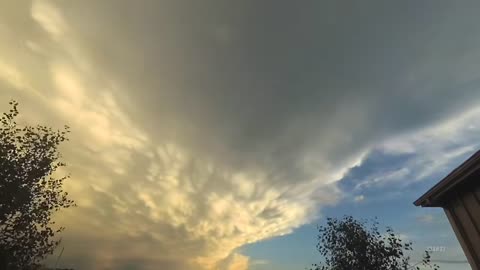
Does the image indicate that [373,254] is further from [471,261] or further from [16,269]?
[16,269]

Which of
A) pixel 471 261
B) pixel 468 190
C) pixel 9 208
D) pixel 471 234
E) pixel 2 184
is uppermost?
pixel 2 184

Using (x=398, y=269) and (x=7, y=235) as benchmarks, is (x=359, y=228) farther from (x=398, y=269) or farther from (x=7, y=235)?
(x=7, y=235)

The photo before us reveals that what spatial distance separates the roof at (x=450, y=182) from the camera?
8695 mm

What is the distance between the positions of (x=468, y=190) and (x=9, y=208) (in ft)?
110

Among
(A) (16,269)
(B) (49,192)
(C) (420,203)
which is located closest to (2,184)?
(B) (49,192)

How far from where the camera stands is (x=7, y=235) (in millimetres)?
24516

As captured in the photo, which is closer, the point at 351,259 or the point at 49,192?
the point at 49,192

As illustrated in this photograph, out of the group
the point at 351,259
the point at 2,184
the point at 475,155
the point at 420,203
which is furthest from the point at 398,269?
the point at 2,184

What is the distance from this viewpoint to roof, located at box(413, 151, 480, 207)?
869 cm

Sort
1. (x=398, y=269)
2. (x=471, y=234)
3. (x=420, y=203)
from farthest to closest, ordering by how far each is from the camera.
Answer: (x=398, y=269) < (x=420, y=203) < (x=471, y=234)

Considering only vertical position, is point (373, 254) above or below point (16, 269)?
above

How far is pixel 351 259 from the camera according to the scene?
126ft

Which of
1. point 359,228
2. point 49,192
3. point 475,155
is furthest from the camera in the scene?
point 359,228

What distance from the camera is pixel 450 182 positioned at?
32.3 feet
